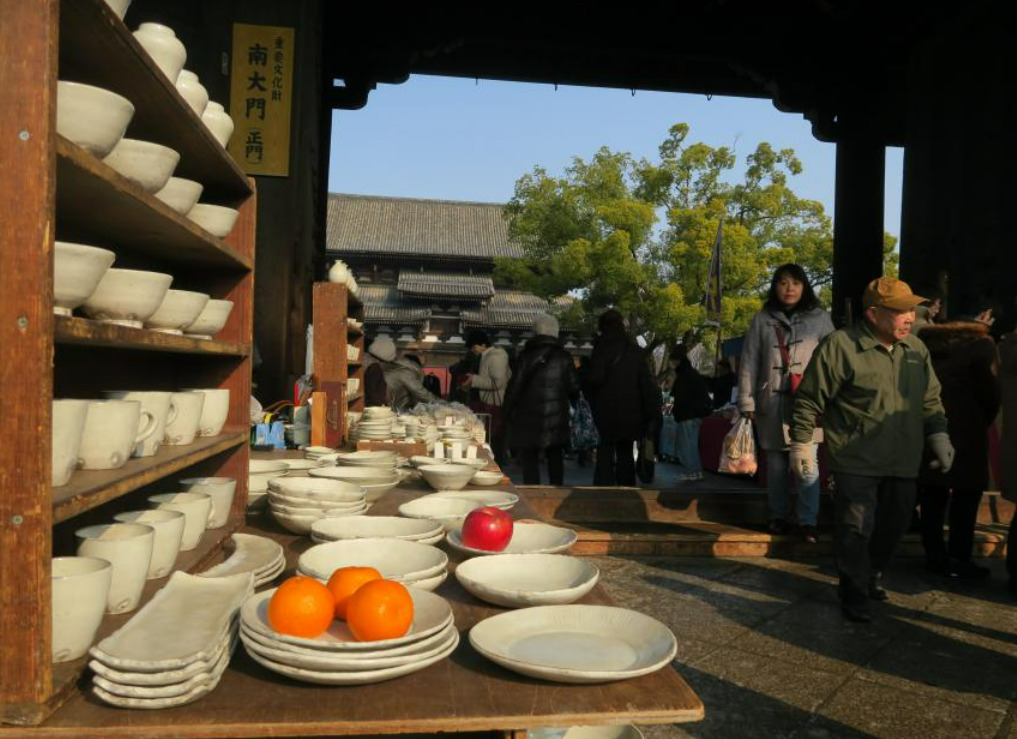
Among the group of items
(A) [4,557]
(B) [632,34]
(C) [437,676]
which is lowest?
(C) [437,676]

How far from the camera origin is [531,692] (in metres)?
1.33

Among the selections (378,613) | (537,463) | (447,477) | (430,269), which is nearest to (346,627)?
(378,613)

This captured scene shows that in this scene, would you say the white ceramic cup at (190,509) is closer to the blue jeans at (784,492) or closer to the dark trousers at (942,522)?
the blue jeans at (784,492)

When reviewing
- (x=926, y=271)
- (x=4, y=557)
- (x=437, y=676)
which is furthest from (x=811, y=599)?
(x=926, y=271)

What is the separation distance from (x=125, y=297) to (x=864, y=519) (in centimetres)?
372

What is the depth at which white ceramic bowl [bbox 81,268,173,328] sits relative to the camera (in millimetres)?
1711

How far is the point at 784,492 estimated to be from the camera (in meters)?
5.78

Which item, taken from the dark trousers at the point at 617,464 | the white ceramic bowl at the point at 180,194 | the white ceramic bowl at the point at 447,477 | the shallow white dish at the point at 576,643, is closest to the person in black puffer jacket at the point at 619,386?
the dark trousers at the point at 617,464

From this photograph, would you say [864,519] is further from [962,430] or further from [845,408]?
[962,430]

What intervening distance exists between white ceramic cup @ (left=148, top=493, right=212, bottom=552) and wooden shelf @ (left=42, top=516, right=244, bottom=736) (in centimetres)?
3

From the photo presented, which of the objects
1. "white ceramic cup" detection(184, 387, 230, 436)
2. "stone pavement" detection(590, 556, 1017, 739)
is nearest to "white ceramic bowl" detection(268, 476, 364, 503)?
A: "white ceramic cup" detection(184, 387, 230, 436)

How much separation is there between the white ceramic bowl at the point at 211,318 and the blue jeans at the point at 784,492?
415 centimetres

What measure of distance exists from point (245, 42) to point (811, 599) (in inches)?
268

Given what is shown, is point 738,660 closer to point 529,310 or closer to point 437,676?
point 437,676
